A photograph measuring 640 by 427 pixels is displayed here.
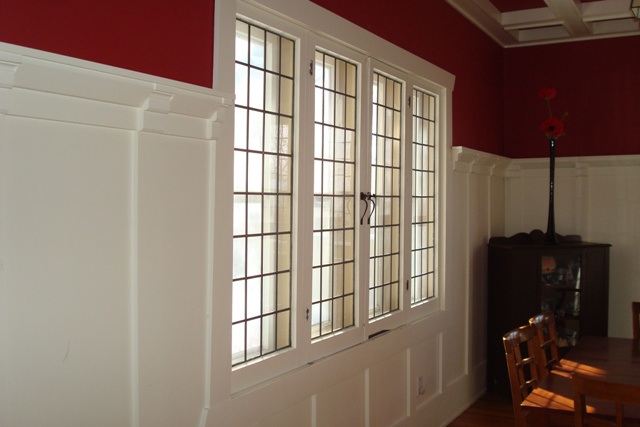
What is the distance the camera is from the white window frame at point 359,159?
9.79 ft

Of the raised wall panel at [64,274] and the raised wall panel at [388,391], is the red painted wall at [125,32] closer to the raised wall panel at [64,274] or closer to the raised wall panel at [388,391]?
the raised wall panel at [64,274]

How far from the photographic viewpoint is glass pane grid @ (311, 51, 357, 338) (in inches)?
135

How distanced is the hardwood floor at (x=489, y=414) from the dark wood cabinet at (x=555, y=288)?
0.83 feet

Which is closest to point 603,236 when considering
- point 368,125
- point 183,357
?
point 368,125

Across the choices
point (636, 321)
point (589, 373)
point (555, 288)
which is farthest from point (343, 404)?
point (555, 288)

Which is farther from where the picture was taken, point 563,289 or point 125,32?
point 563,289

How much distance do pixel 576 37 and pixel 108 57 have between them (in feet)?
16.5

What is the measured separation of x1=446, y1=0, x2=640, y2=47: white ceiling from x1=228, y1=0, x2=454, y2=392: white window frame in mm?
806

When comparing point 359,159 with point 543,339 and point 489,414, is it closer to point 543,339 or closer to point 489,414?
point 543,339

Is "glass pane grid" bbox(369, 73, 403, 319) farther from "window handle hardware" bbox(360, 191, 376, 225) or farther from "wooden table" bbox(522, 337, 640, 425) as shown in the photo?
"wooden table" bbox(522, 337, 640, 425)

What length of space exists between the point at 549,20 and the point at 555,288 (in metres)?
2.25

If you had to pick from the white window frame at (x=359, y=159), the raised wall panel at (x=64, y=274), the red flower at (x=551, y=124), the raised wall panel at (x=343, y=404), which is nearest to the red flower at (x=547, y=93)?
the red flower at (x=551, y=124)

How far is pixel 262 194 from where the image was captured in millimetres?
2963

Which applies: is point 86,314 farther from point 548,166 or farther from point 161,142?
point 548,166
